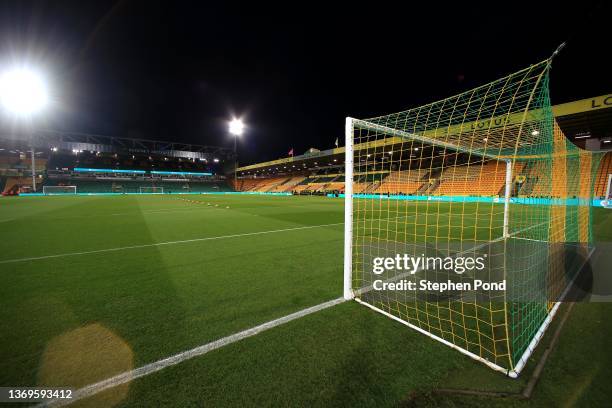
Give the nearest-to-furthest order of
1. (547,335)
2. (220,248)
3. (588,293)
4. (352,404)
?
(352,404) < (547,335) < (588,293) < (220,248)

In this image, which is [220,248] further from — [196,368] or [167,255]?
[196,368]

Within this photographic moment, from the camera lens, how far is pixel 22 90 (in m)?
27.3

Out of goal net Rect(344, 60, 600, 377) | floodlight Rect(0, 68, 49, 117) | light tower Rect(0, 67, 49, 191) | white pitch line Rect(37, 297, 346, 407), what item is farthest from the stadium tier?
white pitch line Rect(37, 297, 346, 407)

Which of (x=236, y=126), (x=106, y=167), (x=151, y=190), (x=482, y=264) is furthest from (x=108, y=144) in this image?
(x=482, y=264)

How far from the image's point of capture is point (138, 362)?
1.73 meters

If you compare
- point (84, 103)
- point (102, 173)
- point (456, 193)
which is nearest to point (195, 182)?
point (102, 173)

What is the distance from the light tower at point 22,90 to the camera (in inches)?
1024

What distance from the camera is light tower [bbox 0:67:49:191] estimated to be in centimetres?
2602

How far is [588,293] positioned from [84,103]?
42.8 meters

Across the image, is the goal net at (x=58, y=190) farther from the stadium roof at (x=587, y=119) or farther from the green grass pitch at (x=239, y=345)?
the stadium roof at (x=587, y=119)

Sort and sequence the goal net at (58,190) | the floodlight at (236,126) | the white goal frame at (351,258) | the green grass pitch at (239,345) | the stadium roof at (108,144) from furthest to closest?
the goal net at (58,190)
the stadium roof at (108,144)
the floodlight at (236,126)
the white goal frame at (351,258)
the green grass pitch at (239,345)

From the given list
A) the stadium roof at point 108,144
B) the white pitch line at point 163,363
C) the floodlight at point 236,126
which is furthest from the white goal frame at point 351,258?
the stadium roof at point 108,144

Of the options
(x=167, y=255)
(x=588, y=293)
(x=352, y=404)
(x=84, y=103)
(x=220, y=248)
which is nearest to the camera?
(x=352, y=404)

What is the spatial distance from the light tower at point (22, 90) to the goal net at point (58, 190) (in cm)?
1481
